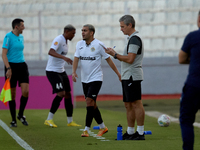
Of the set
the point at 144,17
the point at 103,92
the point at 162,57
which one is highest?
the point at 144,17

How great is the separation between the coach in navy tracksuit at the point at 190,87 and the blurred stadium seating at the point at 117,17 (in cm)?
1271

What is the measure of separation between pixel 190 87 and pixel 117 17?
13.3m

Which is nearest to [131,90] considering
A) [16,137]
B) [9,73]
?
[16,137]

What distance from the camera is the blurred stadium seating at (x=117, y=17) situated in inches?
677

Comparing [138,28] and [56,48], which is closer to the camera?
[56,48]

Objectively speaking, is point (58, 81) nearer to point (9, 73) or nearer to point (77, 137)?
point (9, 73)

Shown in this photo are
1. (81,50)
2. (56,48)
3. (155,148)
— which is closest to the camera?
(155,148)

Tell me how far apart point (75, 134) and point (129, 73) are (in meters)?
1.58

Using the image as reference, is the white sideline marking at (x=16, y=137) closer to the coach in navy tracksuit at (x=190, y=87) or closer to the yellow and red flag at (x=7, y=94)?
the yellow and red flag at (x=7, y=94)

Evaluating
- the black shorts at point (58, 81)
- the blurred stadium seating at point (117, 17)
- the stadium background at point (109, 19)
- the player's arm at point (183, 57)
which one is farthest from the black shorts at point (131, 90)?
the blurred stadium seating at point (117, 17)

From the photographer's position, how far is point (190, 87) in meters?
4.34

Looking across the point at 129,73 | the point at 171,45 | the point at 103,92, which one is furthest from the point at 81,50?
the point at 171,45

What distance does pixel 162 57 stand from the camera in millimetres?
15906

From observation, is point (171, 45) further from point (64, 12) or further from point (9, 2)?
point (9, 2)
